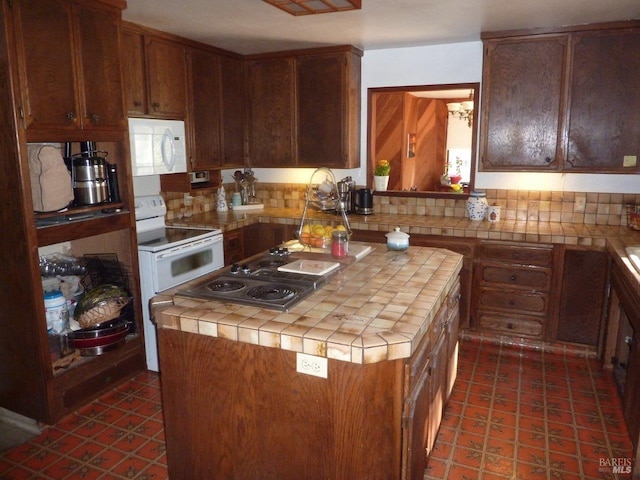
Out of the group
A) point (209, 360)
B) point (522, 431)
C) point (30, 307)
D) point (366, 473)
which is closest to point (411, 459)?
point (366, 473)

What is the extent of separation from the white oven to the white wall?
5.55 feet

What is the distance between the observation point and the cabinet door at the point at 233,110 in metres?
4.34

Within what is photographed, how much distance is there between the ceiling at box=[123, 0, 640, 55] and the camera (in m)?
2.98

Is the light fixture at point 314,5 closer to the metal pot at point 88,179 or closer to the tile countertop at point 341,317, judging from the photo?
the tile countertop at point 341,317

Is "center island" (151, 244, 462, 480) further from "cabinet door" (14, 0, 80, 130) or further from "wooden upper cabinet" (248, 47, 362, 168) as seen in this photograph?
"wooden upper cabinet" (248, 47, 362, 168)

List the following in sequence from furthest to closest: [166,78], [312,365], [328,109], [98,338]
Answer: [328,109]
[166,78]
[98,338]
[312,365]

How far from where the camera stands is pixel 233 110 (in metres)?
4.46

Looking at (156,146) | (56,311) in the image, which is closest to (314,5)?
(156,146)

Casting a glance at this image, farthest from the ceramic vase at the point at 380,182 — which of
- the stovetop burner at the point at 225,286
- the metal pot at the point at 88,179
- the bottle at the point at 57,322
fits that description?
the bottle at the point at 57,322

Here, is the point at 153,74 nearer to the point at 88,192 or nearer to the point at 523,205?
the point at 88,192

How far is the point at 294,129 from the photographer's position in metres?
4.46

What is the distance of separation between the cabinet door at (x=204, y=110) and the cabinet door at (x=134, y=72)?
499mm

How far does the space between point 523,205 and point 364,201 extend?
4.39ft

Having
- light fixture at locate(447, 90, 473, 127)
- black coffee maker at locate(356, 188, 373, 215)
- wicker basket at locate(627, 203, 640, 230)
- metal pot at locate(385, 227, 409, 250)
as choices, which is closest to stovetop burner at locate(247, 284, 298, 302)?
metal pot at locate(385, 227, 409, 250)
